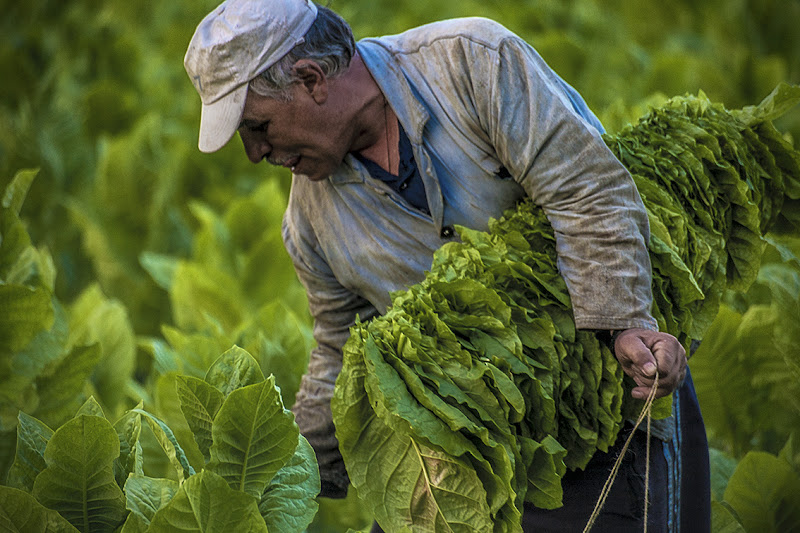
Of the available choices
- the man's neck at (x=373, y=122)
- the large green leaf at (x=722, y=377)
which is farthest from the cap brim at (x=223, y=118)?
the large green leaf at (x=722, y=377)

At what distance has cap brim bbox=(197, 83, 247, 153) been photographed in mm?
2062

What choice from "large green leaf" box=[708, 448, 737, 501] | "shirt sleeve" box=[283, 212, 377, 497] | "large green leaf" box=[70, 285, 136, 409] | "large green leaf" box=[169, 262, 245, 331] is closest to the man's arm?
"shirt sleeve" box=[283, 212, 377, 497]

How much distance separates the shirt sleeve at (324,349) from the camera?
8.18 feet

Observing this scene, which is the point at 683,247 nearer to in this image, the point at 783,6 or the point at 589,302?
the point at 589,302

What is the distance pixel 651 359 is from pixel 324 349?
100 cm

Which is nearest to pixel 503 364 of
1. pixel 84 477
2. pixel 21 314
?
pixel 84 477

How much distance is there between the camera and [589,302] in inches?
78.4

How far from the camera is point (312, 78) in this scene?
84.0 inches

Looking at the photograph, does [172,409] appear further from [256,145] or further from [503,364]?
[503,364]

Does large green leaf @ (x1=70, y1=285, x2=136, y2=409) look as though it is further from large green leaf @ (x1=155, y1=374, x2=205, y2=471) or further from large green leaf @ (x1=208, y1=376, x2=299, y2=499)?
large green leaf @ (x1=208, y1=376, x2=299, y2=499)

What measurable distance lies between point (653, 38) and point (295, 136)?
5894mm

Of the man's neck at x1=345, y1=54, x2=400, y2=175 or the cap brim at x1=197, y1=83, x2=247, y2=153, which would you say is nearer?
the cap brim at x1=197, y1=83, x2=247, y2=153

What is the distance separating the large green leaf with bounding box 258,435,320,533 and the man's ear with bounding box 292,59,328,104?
2.48ft

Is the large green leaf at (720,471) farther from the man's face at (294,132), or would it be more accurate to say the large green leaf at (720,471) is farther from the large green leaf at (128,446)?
the large green leaf at (128,446)
